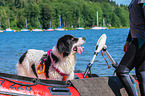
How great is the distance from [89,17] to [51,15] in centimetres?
2015

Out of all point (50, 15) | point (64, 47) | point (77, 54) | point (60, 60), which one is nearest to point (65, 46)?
point (64, 47)

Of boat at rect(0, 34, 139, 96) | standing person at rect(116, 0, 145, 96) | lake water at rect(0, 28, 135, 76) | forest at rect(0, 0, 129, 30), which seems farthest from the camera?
forest at rect(0, 0, 129, 30)

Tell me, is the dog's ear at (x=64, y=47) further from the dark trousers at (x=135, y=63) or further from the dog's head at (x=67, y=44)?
the dark trousers at (x=135, y=63)

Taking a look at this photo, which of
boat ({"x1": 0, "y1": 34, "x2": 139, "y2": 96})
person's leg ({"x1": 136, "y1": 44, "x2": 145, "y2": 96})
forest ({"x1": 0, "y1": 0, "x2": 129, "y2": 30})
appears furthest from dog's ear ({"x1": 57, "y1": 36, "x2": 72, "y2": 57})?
forest ({"x1": 0, "y1": 0, "x2": 129, "y2": 30})

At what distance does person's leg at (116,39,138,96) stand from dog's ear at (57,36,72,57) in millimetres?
1481

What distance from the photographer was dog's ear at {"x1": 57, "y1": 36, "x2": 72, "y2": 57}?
4.37 metres

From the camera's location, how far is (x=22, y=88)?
3.47 metres

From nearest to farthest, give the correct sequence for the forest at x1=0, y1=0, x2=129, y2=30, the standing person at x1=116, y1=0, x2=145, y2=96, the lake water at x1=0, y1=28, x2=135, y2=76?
the standing person at x1=116, y1=0, x2=145, y2=96
the lake water at x1=0, y1=28, x2=135, y2=76
the forest at x1=0, y1=0, x2=129, y2=30

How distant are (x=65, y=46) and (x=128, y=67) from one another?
5.30 feet

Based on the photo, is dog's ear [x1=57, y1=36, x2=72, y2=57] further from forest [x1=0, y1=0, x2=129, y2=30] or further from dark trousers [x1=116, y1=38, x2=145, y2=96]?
forest [x1=0, y1=0, x2=129, y2=30]

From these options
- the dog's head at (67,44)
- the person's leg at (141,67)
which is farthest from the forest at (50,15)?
the person's leg at (141,67)

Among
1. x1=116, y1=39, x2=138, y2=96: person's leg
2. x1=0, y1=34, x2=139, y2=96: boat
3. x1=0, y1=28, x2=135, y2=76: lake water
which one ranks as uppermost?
x1=116, y1=39, x2=138, y2=96: person's leg

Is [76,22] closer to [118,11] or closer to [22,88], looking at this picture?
[118,11]

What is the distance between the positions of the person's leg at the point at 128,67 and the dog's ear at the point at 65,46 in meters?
1.48
